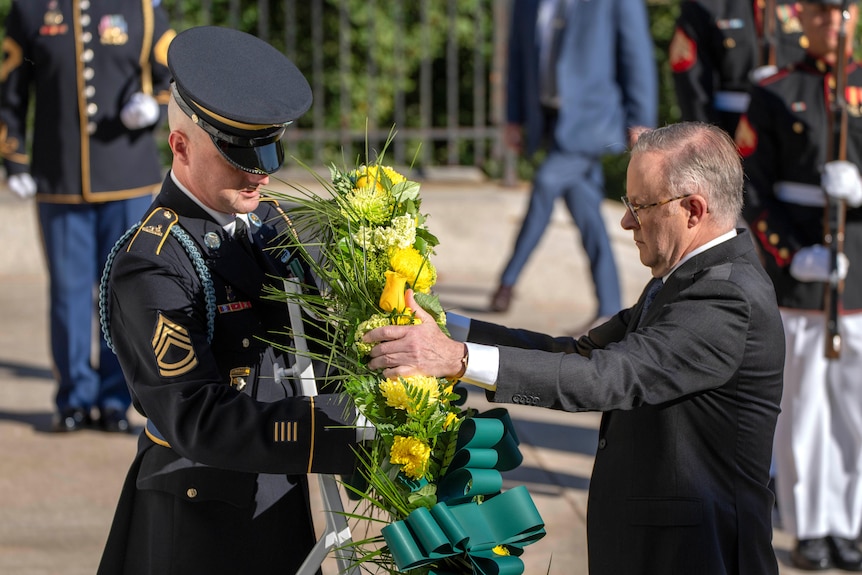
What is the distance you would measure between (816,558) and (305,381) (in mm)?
2605

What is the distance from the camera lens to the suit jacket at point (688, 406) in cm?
244

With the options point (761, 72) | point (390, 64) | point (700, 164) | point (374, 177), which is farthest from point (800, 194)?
point (390, 64)

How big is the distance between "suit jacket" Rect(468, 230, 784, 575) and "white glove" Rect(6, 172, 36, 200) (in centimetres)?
375

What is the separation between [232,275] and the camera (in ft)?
8.50

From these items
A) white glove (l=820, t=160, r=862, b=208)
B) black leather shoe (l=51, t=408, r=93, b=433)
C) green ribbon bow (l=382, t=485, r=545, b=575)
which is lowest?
black leather shoe (l=51, t=408, r=93, b=433)

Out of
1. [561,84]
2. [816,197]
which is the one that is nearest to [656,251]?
[816,197]

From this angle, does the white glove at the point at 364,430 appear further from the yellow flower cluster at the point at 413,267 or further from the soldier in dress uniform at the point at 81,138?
the soldier in dress uniform at the point at 81,138

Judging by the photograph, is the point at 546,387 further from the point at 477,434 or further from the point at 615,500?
the point at 615,500

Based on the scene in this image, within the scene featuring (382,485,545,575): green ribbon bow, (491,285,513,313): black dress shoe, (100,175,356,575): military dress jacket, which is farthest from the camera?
(491,285,513,313): black dress shoe

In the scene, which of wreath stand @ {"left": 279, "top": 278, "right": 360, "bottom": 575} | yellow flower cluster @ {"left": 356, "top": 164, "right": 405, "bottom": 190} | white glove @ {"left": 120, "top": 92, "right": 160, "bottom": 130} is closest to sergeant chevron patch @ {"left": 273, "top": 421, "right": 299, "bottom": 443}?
wreath stand @ {"left": 279, "top": 278, "right": 360, "bottom": 575}

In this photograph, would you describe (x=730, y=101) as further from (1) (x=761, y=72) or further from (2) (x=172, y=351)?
(2) (x=172, y=351)

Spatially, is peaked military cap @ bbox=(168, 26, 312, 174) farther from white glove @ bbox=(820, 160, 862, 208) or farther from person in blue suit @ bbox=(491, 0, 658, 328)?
person in blue suit @ bbox=(491, 0, 658, 328)

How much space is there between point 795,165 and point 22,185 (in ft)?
11.0

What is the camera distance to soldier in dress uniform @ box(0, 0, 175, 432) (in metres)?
5.64
